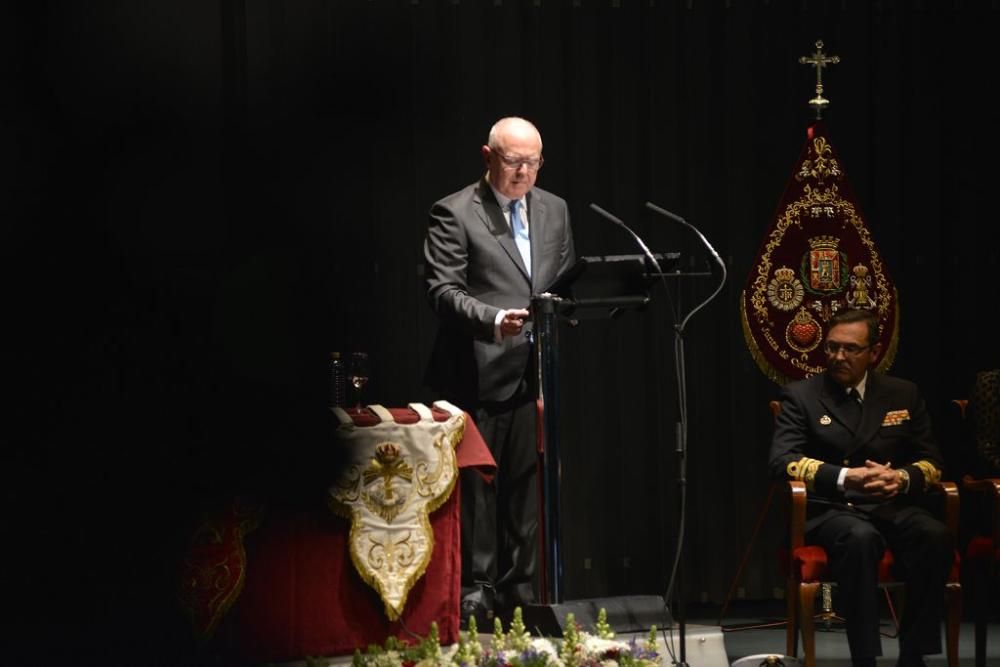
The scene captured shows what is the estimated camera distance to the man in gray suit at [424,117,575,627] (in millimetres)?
4629

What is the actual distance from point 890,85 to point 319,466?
3.17 metres

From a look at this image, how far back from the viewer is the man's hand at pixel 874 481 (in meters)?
4.64

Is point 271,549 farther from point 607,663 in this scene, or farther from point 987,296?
point 987,296

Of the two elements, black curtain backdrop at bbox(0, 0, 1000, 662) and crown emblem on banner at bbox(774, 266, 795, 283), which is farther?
crown emblem on banner at bbox(774, 266, 795, 283)

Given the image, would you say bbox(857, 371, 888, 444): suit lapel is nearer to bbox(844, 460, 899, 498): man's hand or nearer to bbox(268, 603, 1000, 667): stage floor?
bbox(844, 460, 899, 498): man's hand

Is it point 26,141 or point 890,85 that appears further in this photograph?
point 890,85

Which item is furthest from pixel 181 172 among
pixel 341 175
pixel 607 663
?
pixel 607 663

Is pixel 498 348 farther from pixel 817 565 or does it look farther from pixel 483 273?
pixel 817 565

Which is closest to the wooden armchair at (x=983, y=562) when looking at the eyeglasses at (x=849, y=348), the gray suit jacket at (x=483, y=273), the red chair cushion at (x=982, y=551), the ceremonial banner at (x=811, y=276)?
the red chair cushion at (x=982, y=551)

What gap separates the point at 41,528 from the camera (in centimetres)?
407

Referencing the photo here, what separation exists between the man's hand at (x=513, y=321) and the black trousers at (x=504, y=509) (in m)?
0.52

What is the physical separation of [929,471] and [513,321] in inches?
62.3

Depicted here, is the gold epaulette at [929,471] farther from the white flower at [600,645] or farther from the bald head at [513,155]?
the bald head at [513,155]

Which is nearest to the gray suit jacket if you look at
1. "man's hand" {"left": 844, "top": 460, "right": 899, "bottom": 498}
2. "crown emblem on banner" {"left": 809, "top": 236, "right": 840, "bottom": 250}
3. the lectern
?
the lectern
